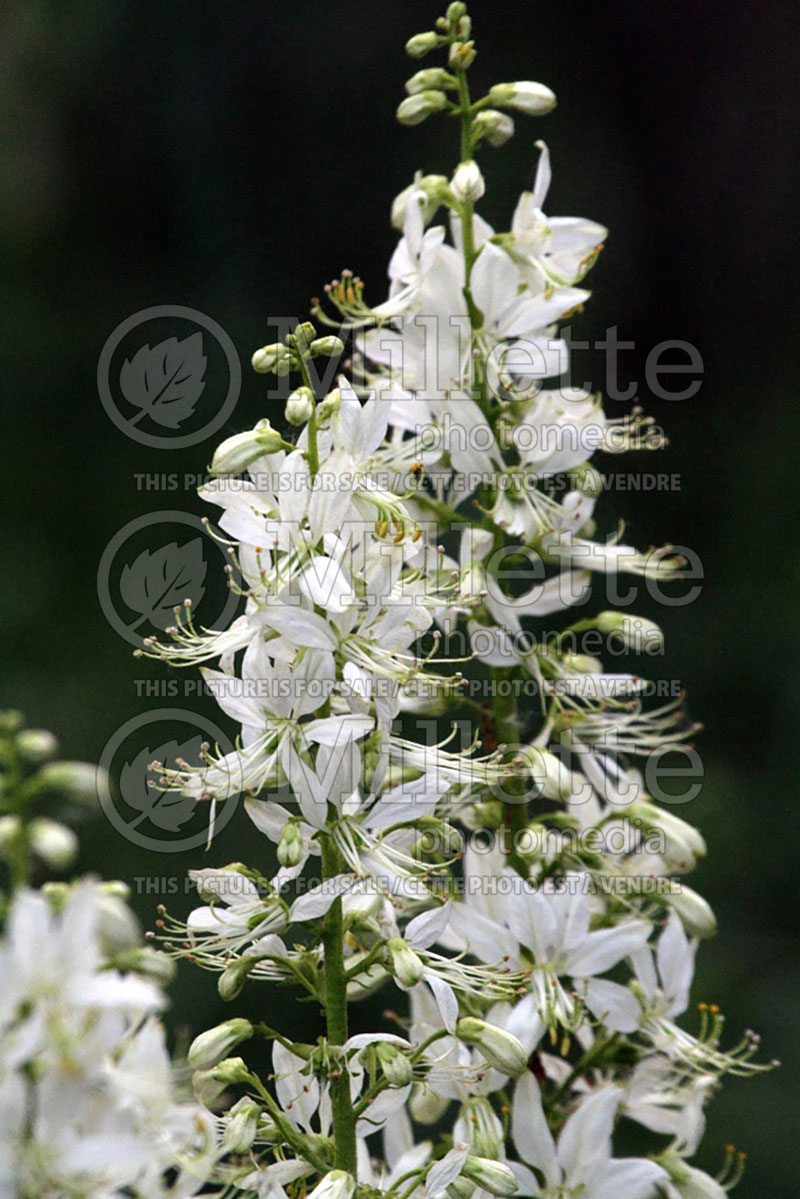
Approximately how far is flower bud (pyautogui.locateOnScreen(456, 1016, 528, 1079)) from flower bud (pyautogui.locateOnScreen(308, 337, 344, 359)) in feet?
3.14

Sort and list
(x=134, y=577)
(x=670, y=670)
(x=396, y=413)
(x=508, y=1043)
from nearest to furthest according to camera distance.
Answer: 1. (x=508, y=1043)
2. (x=396, y=413)
3. (x=134, y=577)
4. (x=670, y=670)

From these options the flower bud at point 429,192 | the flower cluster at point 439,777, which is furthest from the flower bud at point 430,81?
the flower bud at point 429,192

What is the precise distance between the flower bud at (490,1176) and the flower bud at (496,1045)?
Result: 13cm

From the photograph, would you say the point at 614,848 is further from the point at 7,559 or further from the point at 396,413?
the point at 7,559

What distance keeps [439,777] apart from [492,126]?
3.96 feet

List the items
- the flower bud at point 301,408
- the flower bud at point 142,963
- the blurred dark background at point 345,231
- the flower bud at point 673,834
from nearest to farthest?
the flower bud at point 142,963
the flower bud at point 301,408
the flower bud at point 673,834
the blurred dark background at point 345,231

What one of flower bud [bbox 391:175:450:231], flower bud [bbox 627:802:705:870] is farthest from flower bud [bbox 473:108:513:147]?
flower bud [bbox 627:802:705:870]

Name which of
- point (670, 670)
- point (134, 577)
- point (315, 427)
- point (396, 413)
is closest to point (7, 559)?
point (134, 577)

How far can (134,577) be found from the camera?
375cm

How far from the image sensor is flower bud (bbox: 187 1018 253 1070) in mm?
2059

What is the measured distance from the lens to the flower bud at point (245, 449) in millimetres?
2146

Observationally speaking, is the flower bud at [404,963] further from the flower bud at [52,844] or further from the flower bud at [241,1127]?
the flower bud at [52,844]

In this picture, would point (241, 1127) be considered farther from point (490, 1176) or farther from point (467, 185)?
point (467, 185)

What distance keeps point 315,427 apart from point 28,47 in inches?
156
